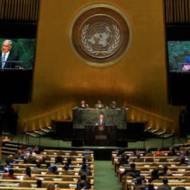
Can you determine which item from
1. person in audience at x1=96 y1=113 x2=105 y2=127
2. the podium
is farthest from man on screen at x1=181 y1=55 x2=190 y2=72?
the podium

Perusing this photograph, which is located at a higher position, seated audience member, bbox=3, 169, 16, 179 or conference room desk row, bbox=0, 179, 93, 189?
seated audience member, bbox=3, 169, 16, 179

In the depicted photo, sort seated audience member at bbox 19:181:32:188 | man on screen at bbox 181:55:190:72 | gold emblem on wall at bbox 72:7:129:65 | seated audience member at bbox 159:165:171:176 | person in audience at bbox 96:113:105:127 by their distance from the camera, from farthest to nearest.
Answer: gold emblem on wall at bbox 72:7:129:65 → man on screen at bbox 181:55:190:72 → person in audience at bbox 96:113:105:127 → seated audience member at bbox 159:165:171:176 → seated audience member at bbox 19:181:32:188

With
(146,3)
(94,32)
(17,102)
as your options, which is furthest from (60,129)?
(146,3)

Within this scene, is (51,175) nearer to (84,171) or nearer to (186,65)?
(84,171)

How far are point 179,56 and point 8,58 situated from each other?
754cm

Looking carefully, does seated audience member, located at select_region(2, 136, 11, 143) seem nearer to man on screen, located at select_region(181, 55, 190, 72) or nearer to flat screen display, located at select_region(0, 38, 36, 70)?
flat screen display, located at select_region(0, 38, 36, 70)

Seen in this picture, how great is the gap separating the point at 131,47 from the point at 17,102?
5.64 meters

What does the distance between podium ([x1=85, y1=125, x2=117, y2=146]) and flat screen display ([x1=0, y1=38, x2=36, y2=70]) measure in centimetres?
549

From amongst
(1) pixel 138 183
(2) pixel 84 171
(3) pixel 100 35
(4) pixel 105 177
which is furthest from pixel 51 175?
(3) pixel 100 35

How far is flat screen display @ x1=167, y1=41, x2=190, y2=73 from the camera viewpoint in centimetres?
2206

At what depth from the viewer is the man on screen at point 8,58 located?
22422 millimetres

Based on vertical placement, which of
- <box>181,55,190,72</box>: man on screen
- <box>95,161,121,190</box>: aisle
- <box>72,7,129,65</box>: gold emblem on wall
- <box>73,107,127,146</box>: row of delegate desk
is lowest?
<box>95,161,121,190</box>: aisle

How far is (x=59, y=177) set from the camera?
10.1m

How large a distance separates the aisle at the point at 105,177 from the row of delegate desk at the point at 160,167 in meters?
0.44
